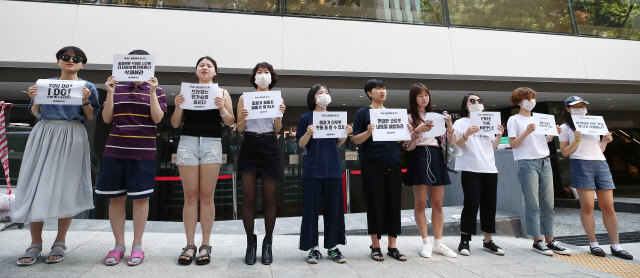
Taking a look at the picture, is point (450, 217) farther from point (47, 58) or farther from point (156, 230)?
point (47, 58)

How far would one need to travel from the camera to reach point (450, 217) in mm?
4914

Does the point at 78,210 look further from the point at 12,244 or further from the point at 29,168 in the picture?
the point at 12,244

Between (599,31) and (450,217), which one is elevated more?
(599,31)

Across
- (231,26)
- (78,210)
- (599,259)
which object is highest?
(231,26)

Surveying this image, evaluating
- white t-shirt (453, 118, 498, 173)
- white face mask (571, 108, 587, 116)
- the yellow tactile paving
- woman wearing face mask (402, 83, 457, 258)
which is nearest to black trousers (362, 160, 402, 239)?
woman wearing face mask (402, 83, 457, 258)

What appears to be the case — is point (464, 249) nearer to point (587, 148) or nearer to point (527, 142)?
point (527, 142)

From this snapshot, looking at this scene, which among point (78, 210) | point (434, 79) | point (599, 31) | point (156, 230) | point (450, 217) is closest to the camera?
point (78, 210)

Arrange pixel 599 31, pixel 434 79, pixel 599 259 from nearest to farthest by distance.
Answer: pixel 599 259, pixel 434 79, pixel 599 31

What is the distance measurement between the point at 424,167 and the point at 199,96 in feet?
7.14

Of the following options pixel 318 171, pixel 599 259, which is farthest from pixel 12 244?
pixel 599 259

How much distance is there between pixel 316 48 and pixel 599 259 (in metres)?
5.87

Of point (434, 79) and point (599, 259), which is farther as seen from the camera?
point (434, 79)

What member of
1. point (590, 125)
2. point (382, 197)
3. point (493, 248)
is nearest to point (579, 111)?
point (590, 125)

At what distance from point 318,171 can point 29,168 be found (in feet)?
7.53
